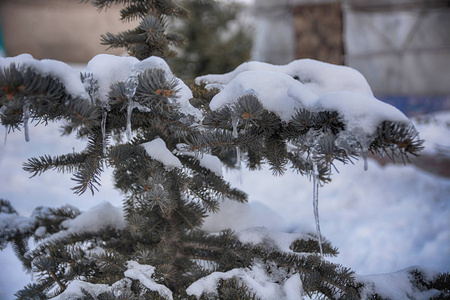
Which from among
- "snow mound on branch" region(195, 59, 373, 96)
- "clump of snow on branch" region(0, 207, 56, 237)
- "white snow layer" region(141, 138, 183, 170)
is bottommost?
"clump of snow on branch" region(0, 207, 56, 237)

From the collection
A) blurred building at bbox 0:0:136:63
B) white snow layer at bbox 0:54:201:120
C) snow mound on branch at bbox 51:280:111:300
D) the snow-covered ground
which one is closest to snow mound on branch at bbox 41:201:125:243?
snow mound on branch at bbox 51:280:111:300

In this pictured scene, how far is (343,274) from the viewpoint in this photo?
3.26 ft

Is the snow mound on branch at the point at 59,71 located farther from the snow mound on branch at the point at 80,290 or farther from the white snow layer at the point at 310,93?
the snow mound on branch at the point at 80,290

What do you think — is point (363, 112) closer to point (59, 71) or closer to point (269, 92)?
point (269, 92)

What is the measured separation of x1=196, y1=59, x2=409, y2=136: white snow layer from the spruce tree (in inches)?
0.8

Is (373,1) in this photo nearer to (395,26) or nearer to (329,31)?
(395,26)

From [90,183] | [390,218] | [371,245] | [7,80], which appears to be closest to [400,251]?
[371,245]

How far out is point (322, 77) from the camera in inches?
42.4

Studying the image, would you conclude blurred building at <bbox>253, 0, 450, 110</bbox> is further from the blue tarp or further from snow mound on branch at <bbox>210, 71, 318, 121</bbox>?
snow mound on branch at <bbox>210, 71, 318, 121</bbox>

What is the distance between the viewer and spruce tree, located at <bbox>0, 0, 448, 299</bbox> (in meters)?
0.72

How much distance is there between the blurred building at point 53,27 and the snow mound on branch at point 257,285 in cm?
732

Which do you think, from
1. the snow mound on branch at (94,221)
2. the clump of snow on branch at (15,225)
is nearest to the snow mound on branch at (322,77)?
the snow mound on branch at (94,221)

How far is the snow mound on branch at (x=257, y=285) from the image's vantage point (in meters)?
Answer: 0.93

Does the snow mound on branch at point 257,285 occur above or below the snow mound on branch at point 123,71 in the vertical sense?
below
